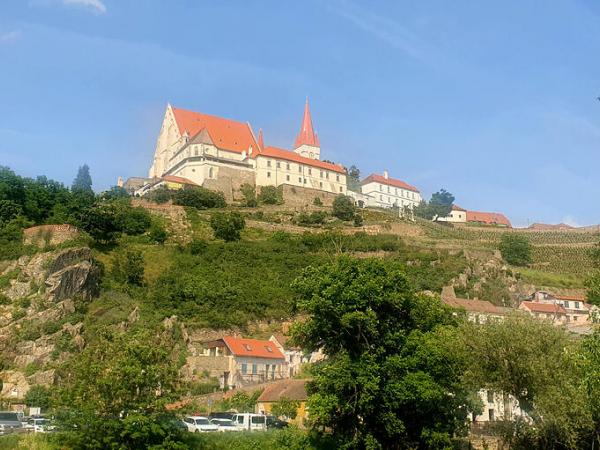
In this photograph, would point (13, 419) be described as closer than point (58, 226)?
Yes

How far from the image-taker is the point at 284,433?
117 feet

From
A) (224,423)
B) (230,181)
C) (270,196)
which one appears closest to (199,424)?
(224,423)

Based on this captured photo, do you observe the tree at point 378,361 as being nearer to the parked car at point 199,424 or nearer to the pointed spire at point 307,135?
the parked car at point 199,424

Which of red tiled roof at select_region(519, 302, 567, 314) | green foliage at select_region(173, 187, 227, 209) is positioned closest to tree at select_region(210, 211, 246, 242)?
green foliage at select_region(173, 187, 227, 209)

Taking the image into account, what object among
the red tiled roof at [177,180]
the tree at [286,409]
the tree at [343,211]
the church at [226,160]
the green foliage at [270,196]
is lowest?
the tree at [286,409]

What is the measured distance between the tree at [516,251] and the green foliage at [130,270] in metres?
42.8

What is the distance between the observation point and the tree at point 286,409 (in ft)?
137

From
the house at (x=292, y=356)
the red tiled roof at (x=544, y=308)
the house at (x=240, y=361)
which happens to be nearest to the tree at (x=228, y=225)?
the house at (x=292, y=356)

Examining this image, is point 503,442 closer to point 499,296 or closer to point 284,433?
point 284,433

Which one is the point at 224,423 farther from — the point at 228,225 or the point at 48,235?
the point at 228,225

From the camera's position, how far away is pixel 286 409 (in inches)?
1651

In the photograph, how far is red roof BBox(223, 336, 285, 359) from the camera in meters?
53.8

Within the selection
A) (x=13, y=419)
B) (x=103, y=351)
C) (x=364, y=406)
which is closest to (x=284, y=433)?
(x=364, y=406)

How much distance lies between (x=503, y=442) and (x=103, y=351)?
62.6 feet
